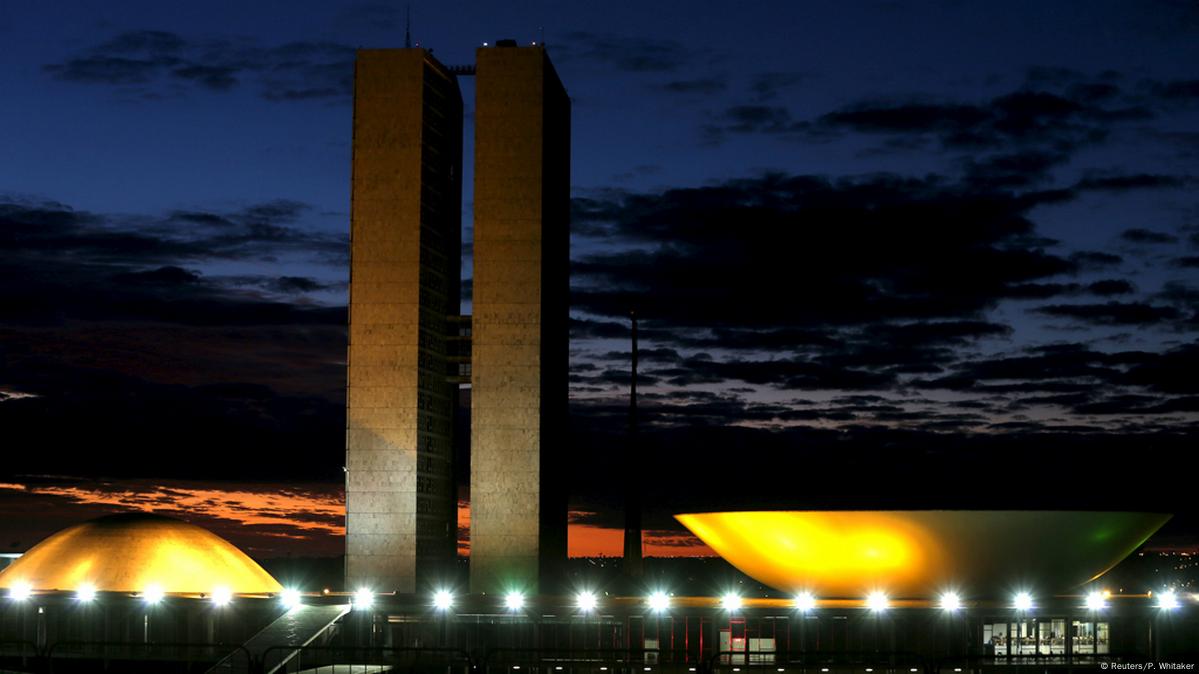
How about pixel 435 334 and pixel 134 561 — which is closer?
pixel 134 561

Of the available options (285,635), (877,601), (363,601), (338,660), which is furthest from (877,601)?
(285,635)

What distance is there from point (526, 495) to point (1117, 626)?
4668 centimetres

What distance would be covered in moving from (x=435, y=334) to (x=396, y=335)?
468 cm

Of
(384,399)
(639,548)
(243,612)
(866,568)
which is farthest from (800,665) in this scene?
(384,399)

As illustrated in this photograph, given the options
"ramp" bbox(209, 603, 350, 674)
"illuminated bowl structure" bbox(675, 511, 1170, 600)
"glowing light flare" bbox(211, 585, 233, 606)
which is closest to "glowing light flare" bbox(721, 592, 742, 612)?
"illuminated bowl structure" bbox(675, 511, 1170, 600)

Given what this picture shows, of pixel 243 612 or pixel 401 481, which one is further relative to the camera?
pixel 401 481

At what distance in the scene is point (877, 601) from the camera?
63.3m

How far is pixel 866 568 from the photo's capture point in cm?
6050

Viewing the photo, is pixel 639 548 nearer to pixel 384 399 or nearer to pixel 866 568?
pixel 384 399

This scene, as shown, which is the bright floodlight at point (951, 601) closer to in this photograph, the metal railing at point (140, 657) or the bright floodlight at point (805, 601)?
the bright floodlight at point (805, 601)

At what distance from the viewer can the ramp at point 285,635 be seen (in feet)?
200

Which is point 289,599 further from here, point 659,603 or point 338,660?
point 659,603

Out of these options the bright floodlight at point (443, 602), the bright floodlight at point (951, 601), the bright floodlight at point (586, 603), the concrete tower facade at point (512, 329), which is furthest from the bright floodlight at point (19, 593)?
the concrete tower facade at point (512, 329)

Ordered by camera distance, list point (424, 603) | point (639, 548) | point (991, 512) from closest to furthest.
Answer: point (991, 512) < point (424, 603) < point (639, 548)
